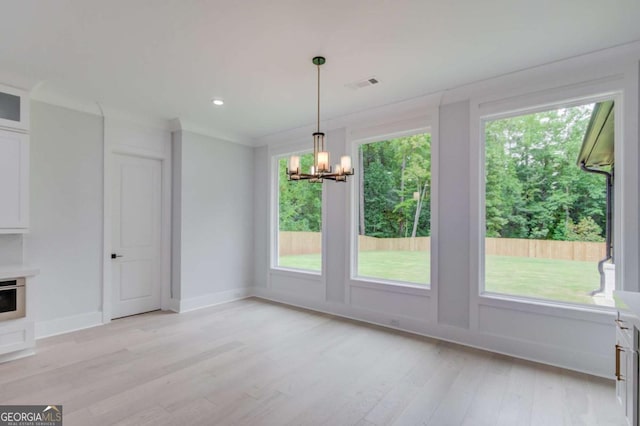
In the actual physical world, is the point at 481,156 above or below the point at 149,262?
above

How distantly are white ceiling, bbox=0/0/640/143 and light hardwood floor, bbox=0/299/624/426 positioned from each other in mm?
2934

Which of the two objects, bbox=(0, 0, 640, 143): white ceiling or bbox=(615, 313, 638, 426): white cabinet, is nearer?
bbox=(615, 313, 638, 426): white cabinet

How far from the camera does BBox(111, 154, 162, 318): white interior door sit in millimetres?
4598

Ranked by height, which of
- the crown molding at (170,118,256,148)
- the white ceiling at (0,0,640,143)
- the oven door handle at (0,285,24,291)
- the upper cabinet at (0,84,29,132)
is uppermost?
the white ceiling at (0,0,640,143)

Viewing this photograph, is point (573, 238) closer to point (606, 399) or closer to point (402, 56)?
point (606, 399)

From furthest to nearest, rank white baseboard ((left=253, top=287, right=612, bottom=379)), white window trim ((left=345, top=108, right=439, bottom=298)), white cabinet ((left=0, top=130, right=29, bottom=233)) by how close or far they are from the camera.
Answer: white window trim ((left=345, top=108, right=439, bottom=298)) → white cabinet ((left=0, top=130, right=29, bottom=233)) → white baseboard ((left=253, top=287, right=612, bottom=379))

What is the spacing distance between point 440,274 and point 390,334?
98 centimetres

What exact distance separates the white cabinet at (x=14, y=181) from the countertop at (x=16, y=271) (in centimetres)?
39

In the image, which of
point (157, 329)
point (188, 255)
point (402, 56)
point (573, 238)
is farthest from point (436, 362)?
point (188, 255)

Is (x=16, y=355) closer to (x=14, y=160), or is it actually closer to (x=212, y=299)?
(x=14, y=160)

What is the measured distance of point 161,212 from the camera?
5094 millimetres

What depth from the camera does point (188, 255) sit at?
5039 millimetres

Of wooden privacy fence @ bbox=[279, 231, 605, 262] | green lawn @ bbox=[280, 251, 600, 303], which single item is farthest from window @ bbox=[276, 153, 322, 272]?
green lawn @ bbox=[280, 251, 600, 303]

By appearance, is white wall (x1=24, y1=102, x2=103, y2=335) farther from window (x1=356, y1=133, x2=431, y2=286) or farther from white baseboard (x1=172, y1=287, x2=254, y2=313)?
window (x1=356, y1=133, x2=431, y2=286)
